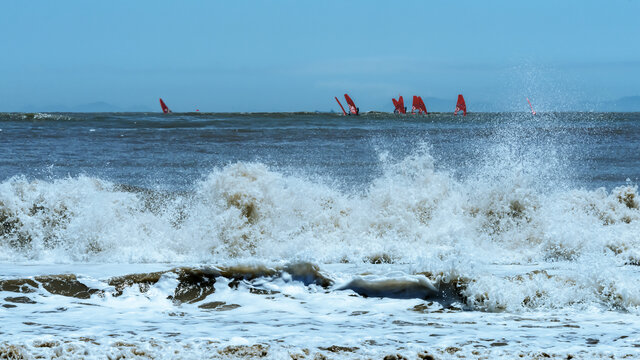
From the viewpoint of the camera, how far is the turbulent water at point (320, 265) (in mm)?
3588

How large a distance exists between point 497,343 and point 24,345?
7.78 feet

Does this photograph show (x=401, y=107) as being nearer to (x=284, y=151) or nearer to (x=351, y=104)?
(x=351, y=104)

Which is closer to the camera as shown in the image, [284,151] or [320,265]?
[320,265]

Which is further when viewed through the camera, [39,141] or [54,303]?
→ [39,141]

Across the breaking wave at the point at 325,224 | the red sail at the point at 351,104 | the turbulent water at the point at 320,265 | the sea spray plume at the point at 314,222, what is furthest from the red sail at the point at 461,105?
the sea spray plume at the point at 314,222

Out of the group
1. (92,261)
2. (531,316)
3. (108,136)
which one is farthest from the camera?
(108,136)

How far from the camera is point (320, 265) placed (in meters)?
5.27

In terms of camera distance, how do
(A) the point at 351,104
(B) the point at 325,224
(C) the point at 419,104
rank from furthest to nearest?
(C) the point at 419,104
(A) the point at 351,104
(B) the point at 325,224

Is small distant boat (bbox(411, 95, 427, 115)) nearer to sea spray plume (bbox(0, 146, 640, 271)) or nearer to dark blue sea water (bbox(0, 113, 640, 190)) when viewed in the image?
dark blue sea water (bbox(0, 113, 640, 190))

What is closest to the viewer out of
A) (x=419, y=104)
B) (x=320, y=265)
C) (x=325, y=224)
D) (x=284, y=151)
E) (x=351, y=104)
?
(x=320, y=265)

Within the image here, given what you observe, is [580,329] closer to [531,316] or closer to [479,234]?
[531,316]

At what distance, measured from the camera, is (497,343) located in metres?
3.53

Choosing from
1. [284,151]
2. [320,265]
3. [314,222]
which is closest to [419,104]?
→ [284,151]

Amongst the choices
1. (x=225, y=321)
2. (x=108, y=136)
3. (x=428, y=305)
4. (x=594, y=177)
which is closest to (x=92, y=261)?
(x=225, y=321)
